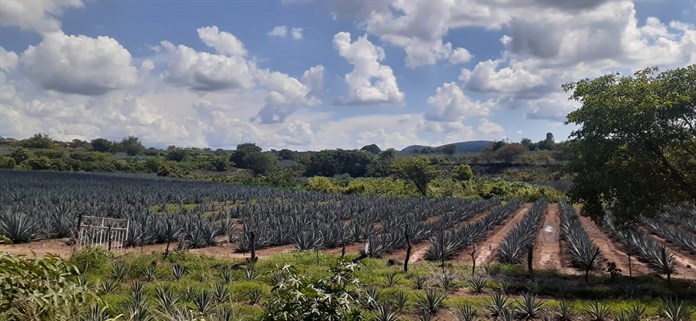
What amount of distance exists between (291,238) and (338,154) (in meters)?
68.4

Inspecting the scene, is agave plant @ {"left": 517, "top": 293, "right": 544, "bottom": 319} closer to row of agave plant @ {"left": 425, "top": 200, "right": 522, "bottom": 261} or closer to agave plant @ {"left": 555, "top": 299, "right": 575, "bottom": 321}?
agave plant @ {"left": 555, "top": 299, "right": 575, "bottom": 321}

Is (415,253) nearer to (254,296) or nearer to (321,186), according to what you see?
(254,296)

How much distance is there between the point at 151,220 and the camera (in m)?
16.0

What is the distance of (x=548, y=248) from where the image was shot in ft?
54.9

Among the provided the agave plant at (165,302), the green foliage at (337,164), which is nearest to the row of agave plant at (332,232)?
the agave plant at (165,302)

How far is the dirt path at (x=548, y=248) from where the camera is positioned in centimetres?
1393

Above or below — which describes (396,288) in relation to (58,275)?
below

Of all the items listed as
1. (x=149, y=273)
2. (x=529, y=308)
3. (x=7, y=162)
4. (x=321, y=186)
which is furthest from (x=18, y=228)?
(x=7, y=162)

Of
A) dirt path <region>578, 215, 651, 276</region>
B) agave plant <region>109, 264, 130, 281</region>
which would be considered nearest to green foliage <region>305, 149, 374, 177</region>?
dirt path <region>578, 215, 651, 276</region>

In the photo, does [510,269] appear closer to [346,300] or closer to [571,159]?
[571,159]

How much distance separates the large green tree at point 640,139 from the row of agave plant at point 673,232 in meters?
1.83

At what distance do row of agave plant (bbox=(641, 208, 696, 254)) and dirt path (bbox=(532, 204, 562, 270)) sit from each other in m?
3.34

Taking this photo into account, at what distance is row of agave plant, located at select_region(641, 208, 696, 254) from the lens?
612 inches

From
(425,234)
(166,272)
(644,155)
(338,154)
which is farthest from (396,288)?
(338,154)
